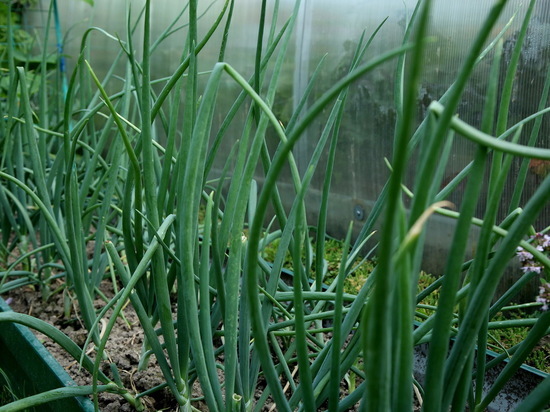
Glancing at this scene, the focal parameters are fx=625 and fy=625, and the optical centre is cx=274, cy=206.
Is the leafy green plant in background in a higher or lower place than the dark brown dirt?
higher

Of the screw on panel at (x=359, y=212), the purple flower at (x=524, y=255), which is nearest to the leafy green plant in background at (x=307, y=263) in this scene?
the purple flower at (x=524, y=255)

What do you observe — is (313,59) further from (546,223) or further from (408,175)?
(546,223)

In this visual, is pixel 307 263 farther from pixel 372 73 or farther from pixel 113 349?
pixel 372 73

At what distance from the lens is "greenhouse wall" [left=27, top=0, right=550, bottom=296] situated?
1249 mm

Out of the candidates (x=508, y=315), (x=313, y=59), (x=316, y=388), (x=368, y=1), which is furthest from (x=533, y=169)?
(x=316, y=388)

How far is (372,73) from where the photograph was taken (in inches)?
63.3

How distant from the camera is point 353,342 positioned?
24.2 inches

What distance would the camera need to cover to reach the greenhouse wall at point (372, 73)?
1.25 m

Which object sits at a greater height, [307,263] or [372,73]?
[372,73]

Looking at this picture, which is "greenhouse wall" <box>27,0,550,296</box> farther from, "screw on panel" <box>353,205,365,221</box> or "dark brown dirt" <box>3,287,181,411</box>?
"dark brown dirt" <box>3,287,181,411</box>

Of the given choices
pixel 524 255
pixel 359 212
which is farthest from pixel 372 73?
pixel 524 255

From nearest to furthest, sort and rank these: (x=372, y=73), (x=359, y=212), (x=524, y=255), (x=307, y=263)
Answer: (x=524, y=255)
(x=307, y=263)
(x=372, y=73)
(x=359, y=212)

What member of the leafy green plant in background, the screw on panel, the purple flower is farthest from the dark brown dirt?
the screw on panel

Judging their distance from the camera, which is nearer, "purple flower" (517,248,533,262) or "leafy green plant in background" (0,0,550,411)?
"leafy green plant in background" (0,0,550,411)
